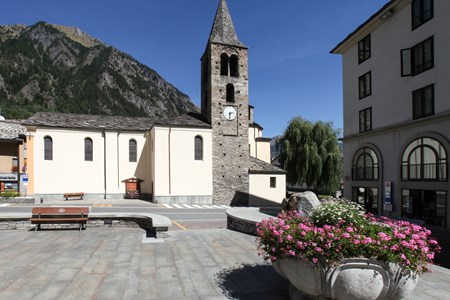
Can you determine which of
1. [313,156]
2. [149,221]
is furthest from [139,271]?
[313,156]

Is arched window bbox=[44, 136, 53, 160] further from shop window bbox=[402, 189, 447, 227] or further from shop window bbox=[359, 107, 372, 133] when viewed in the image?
shop window bbox=[402, 189, 447, 227]

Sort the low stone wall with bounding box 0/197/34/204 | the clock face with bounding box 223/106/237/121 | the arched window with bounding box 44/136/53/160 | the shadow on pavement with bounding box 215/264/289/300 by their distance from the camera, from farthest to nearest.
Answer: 1. the clock face with bounding box 223/106/237/121
2. the arched window with bounding box 44/136/53/160
3. the low stone wall with bounding box 0/197/34/204
4. the shadow on pavement with bounding box 215/264/289/300

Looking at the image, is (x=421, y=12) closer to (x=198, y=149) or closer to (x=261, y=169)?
(x=261, y=169)

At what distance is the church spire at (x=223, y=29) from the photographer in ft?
110

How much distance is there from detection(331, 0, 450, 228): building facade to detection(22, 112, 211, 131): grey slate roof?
15134 mm

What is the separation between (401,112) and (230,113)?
1656 cm

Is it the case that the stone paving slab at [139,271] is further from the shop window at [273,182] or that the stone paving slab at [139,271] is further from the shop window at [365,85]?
the shop window at [273,182]

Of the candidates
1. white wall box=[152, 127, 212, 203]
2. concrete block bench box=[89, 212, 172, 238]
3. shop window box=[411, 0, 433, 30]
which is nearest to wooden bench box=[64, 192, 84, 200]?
white wall box=[152, 127, 212, 203]

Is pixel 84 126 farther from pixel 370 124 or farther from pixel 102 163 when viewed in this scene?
pixel 370 124

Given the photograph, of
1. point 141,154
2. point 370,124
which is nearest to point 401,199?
point 370,124

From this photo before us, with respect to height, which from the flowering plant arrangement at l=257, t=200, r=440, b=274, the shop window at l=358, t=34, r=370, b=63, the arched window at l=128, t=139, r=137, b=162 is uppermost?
the shop window at l=358, t=34, r=370, b=63

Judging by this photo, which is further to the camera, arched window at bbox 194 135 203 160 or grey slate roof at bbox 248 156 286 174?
grey slate roof at bbox 248 156 286 174

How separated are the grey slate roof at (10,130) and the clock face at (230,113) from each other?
22297 mm

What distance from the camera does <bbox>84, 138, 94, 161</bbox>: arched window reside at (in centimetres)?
3247
